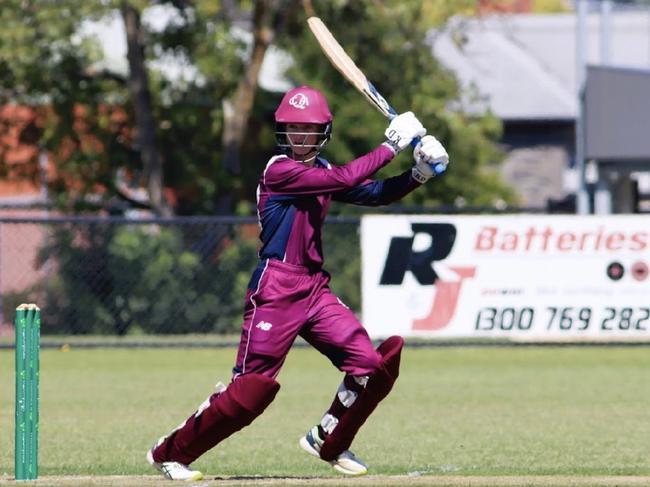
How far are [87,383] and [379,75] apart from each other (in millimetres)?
11380

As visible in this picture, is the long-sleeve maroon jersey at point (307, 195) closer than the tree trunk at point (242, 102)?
Yes

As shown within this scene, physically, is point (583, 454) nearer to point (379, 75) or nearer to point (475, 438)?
point (475, 438)

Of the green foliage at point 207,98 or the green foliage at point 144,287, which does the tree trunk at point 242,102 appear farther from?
the green foliage at point 144,287

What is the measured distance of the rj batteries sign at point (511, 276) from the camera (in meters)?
19.1

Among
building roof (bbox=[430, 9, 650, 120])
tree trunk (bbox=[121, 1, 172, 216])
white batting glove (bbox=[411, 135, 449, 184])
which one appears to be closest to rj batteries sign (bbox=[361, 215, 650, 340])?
tree trunk (bbox=[121, 1, 172, 216])

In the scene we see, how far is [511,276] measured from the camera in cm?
1917

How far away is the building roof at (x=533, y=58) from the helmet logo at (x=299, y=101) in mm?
24347

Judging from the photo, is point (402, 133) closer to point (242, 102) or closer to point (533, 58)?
point (242, 102)

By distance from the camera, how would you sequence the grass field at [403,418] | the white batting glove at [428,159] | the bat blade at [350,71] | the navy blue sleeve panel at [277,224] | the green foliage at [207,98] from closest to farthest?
1. the white batting glove at [428,159]
2. the navy blue sleeve panel at [277,224]
3. the bat blade at [350,71]
4. the grass field at [403,418]
5. the green foliage at [207,98]

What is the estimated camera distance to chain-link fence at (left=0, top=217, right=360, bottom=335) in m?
22.1

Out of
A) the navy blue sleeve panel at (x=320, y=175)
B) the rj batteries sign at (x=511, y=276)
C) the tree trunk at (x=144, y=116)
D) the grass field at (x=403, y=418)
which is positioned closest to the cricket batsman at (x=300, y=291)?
the navy blue sleeve panel at (x=320, y=175)

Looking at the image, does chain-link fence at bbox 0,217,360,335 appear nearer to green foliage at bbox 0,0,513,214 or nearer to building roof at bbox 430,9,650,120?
green foliage at bbox 0,0,513,214

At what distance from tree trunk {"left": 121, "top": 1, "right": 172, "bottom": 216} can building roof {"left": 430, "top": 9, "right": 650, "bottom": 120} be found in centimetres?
896

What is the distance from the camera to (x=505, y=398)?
14703 mm
